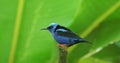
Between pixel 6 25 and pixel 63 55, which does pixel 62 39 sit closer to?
pixel 63 55

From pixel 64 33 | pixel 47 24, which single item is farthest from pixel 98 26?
pixel 64 33

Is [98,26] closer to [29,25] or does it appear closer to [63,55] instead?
[29,25]

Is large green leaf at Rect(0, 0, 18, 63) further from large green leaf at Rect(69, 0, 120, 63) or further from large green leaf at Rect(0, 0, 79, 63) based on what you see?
large green leaf at Rect(69, 0, 120, 63)

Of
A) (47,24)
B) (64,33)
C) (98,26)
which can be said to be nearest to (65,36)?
(64,33)

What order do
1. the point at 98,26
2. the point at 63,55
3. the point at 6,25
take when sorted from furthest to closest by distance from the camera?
1. the point at 98,26
2. the point at 6,25
3. the point at 63,55

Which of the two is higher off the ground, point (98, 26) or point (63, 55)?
point (98, 26)

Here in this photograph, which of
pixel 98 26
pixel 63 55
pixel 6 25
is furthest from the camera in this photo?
pixel 98 26

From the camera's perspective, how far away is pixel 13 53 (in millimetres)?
1089

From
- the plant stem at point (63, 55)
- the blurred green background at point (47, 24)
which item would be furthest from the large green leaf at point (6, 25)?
the plant stem at point (63, 55)

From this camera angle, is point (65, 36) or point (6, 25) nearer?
point (65, 36)

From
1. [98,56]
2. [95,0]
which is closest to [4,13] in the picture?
[95,0]

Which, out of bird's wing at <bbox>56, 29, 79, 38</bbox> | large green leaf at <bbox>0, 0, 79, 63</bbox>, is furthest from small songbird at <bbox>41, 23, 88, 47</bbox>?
large green leaf at <bbox>0, 0, 79, 63</bbox>

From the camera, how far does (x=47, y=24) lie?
103 centimetres

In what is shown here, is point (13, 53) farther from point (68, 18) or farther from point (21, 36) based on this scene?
point (68, 18)
